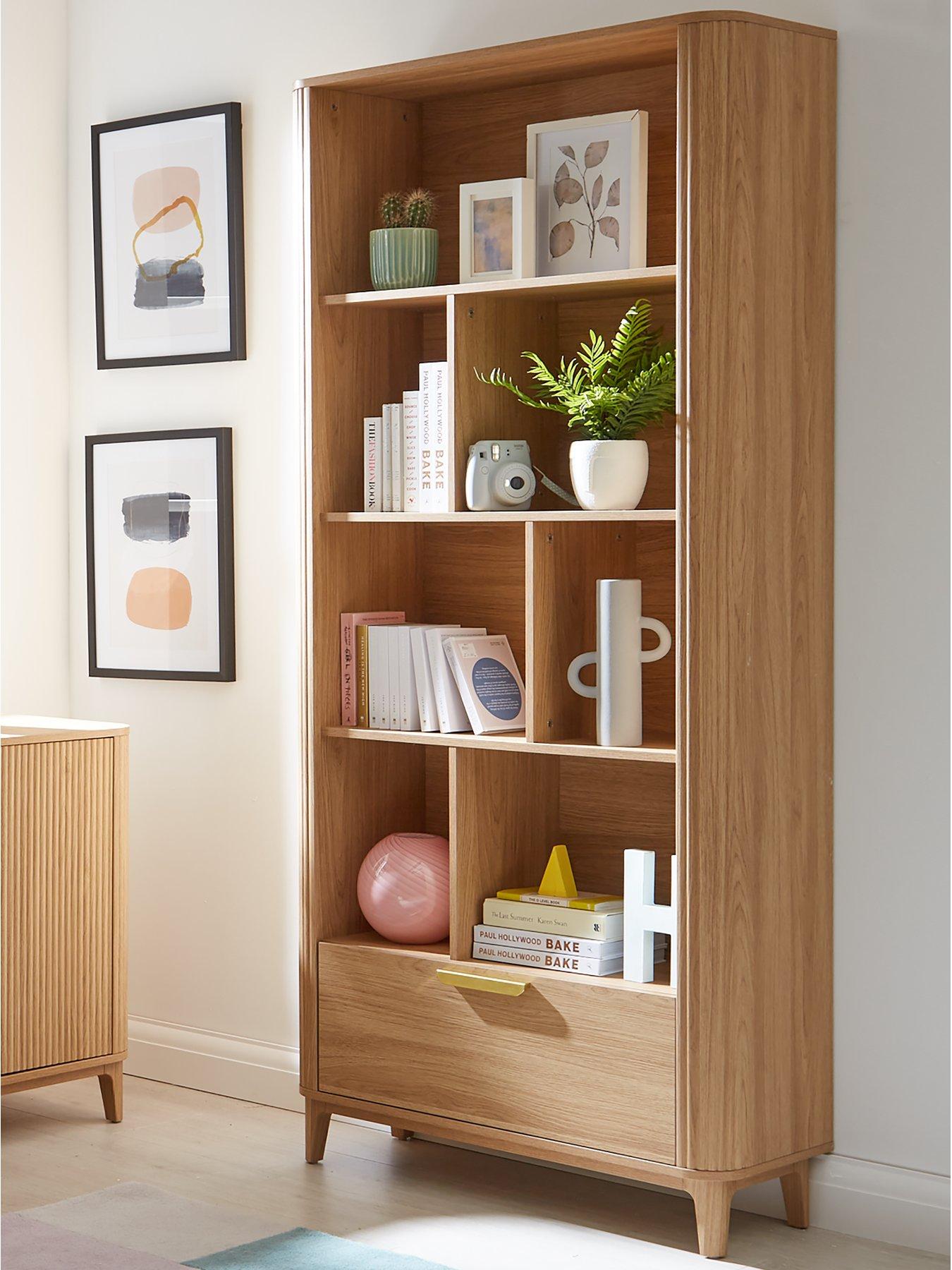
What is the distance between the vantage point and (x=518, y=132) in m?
3.17

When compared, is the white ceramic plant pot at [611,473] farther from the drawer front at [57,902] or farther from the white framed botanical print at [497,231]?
the drawer front at [57,902]

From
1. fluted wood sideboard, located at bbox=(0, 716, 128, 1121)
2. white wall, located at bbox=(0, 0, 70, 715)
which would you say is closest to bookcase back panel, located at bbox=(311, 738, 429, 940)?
fluted wood sideboard, located at bbox=(0, 716, 128, 1121)

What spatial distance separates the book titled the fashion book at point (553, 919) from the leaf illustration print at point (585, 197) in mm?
1125

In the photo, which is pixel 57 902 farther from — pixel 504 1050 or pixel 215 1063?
pixel 504 1050

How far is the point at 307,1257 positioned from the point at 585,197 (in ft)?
5.92

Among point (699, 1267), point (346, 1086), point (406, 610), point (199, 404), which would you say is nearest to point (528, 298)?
point (406, 610)

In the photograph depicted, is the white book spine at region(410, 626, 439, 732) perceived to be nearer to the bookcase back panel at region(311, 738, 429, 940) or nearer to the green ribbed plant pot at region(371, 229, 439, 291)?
the bookcase back panel at region(311, 738, 429, 940)

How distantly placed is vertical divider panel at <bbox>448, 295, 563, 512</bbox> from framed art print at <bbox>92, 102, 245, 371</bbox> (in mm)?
791

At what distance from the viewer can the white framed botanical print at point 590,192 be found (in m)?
2.80

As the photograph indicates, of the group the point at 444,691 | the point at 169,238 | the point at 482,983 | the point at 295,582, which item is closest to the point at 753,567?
the point at 444,691

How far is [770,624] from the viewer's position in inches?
106

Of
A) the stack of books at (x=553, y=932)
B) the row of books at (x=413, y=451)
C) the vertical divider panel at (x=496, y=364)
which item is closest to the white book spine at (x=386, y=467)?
the row of books at (x=413, y=451)

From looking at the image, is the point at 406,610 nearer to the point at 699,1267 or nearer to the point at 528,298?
the point at 528,298

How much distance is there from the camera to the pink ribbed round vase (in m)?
3.06
